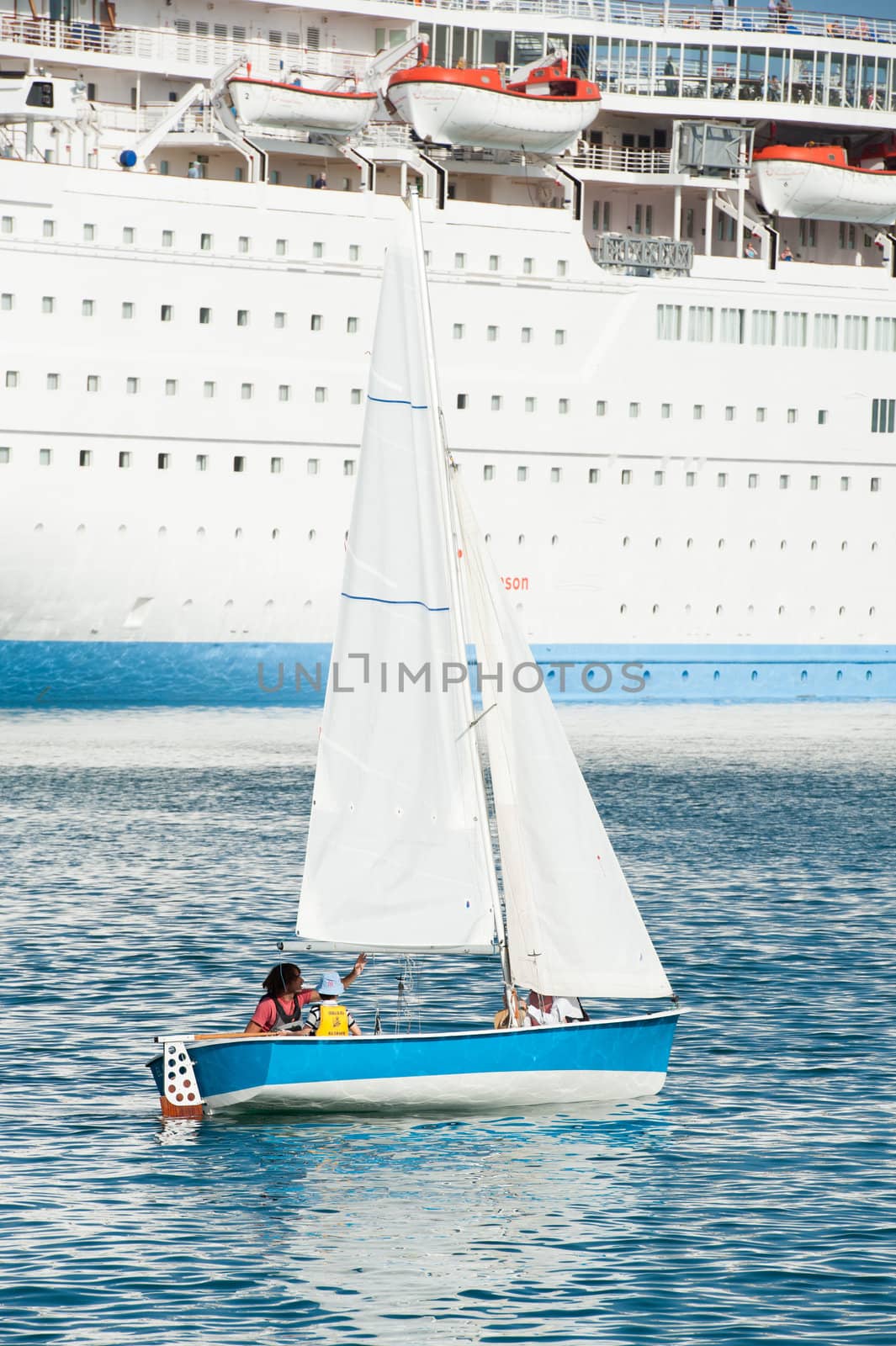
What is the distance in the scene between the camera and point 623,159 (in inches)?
2226

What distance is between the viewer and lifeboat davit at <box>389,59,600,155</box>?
50.0 m

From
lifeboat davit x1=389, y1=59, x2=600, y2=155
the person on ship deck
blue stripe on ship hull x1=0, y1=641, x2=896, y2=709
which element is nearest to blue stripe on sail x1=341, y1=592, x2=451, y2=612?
the person on ship deck

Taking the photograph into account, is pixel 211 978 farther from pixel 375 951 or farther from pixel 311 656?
pixel 311 656

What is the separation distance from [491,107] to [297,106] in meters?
4.83

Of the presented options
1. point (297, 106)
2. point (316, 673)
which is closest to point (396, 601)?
point (316, 673)

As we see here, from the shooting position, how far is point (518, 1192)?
13336 mm

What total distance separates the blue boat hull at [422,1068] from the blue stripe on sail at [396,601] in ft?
11.0

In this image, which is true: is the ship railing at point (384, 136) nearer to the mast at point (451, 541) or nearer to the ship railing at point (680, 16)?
the ship railing at point (680, 16)

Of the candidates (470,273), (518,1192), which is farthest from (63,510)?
(518,1192)

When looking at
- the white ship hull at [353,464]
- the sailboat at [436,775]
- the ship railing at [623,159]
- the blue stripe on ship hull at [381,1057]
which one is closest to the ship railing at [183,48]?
the white ship hull at [353,464]

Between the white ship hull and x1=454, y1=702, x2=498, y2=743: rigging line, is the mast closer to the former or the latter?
x1=454, y1=702, x2=498, y2=743: rigging line

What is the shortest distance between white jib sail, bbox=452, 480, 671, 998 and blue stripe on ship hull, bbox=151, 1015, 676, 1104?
61 centimetres

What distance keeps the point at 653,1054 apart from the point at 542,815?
6.63ft

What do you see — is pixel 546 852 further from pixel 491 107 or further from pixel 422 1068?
pixel 491 107
